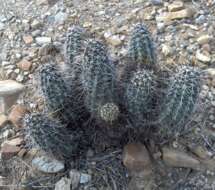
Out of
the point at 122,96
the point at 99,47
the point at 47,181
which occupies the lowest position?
the point at 47,181

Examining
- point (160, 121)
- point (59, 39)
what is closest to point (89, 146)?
point (160, 121)

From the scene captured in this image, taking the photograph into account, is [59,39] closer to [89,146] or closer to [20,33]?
[20,33]

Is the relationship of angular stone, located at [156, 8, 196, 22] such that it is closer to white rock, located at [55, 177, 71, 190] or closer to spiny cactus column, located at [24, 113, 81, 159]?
spiny cactus column, located at [24, 113, 81, 159]

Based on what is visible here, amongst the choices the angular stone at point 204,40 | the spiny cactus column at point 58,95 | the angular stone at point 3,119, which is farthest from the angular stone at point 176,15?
the angular stone at point 3,119

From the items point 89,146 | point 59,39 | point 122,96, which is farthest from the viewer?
point 59,39

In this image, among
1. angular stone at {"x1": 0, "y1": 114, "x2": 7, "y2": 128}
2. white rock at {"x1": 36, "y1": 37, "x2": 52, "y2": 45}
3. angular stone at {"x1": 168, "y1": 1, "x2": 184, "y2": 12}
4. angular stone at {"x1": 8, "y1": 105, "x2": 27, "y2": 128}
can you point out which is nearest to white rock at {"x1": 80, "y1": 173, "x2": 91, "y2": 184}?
angular stone at {"x1": 8, "y1": 105, "x2": 27, "y2": 128}

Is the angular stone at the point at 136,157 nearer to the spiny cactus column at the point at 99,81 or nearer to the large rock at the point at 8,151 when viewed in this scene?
the spiny cactus column at the point at 99,81

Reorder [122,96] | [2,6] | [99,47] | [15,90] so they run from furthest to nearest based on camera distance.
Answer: [2,6] → [15,90] → [122,96] → [99,47]
